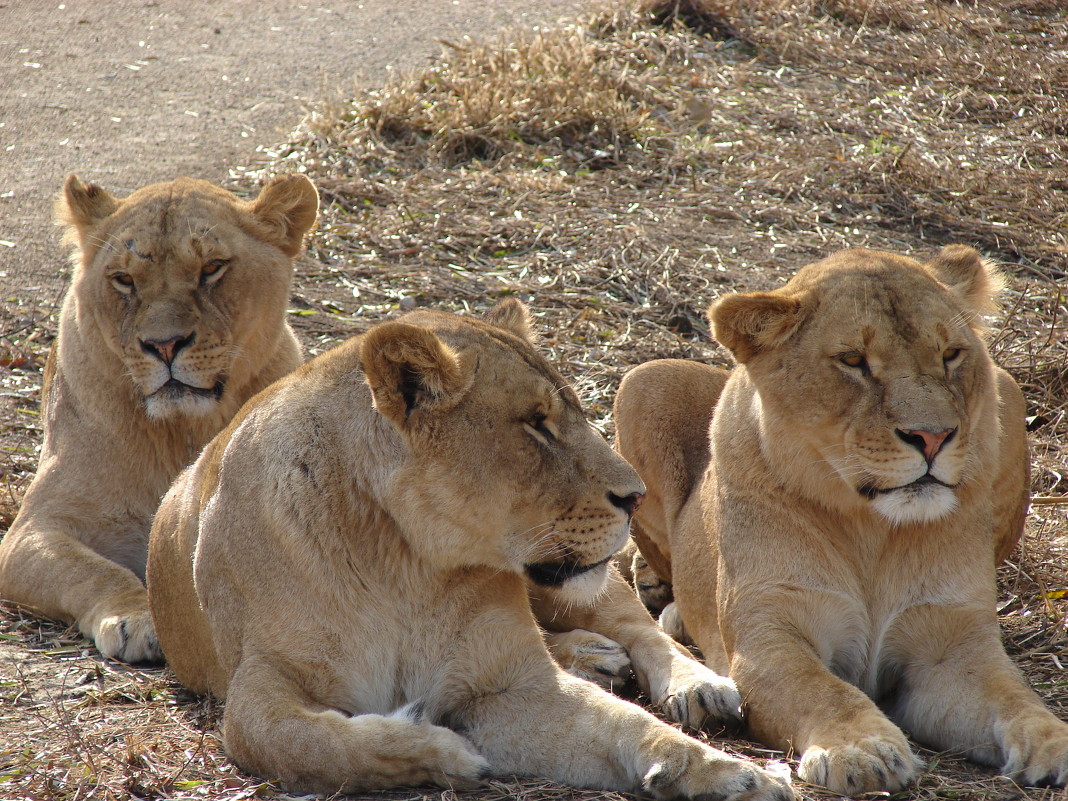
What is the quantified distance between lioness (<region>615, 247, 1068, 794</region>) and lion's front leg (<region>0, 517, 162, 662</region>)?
6.34ft

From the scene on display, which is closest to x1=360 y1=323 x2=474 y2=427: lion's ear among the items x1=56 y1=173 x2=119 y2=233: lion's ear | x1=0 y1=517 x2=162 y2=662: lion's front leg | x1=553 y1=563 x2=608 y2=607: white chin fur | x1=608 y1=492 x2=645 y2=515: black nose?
x1=608 y1=492 x2=645 y2=515: black nose

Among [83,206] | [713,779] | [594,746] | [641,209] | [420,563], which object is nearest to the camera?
[713,779]

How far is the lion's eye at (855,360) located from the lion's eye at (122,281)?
2.76 metres

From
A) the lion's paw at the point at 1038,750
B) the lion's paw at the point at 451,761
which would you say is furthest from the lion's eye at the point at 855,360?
the lion's paw at the point at 451,761

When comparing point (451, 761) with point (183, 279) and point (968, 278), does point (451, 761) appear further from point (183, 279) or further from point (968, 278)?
point (183, 279)

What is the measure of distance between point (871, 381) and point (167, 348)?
257 centimetres

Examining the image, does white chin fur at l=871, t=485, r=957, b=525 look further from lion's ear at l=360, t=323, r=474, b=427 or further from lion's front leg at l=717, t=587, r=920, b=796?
lion's ear at l=360, t=323, r=474, b=427

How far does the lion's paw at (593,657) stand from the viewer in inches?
151

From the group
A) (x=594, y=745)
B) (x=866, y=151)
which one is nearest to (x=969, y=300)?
(x=594, y=745)

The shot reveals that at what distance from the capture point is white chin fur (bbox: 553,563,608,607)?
130 inches

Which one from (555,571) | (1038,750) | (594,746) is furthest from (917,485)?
(594,746)

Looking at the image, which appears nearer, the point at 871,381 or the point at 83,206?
the point at 871,381

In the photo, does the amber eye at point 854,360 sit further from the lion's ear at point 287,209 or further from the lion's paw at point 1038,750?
the lion's ear at point 287,209

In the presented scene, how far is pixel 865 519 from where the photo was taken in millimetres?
3611
